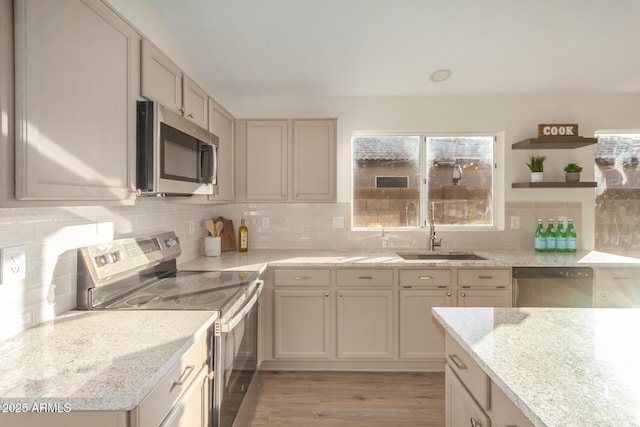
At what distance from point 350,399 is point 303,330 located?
0.59m

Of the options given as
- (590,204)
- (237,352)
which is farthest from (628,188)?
(237,352)

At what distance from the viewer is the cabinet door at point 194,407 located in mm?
1208

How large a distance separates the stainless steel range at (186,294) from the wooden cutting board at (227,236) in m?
0.89

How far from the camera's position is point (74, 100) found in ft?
3.92

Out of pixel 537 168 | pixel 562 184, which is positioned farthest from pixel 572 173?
pixel 537 168

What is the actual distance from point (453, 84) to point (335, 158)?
4.07ft

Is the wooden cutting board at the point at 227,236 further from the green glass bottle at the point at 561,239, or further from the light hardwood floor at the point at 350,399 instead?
the green glass bottle at the point at 561,239

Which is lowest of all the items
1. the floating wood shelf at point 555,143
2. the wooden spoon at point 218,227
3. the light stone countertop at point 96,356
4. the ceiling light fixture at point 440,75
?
the light stone countertop at point 96,356

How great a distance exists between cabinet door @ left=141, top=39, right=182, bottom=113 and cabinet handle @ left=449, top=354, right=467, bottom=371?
5.56 feet

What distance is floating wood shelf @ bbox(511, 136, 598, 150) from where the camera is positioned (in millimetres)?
3080

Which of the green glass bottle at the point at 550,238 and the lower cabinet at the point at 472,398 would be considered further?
the green glass bottle at the point at 550,238

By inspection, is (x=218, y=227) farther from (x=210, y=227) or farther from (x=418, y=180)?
(x=418, y=180)

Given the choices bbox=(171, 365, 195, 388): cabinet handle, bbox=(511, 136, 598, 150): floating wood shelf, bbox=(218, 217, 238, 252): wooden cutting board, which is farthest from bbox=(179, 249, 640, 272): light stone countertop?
bbox=(171, 365, 195, 388): cabinet handle

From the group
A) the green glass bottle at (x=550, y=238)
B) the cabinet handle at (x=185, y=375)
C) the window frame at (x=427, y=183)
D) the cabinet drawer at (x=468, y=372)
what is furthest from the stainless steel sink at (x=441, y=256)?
the cabinet handle at (x=185, y=375)
